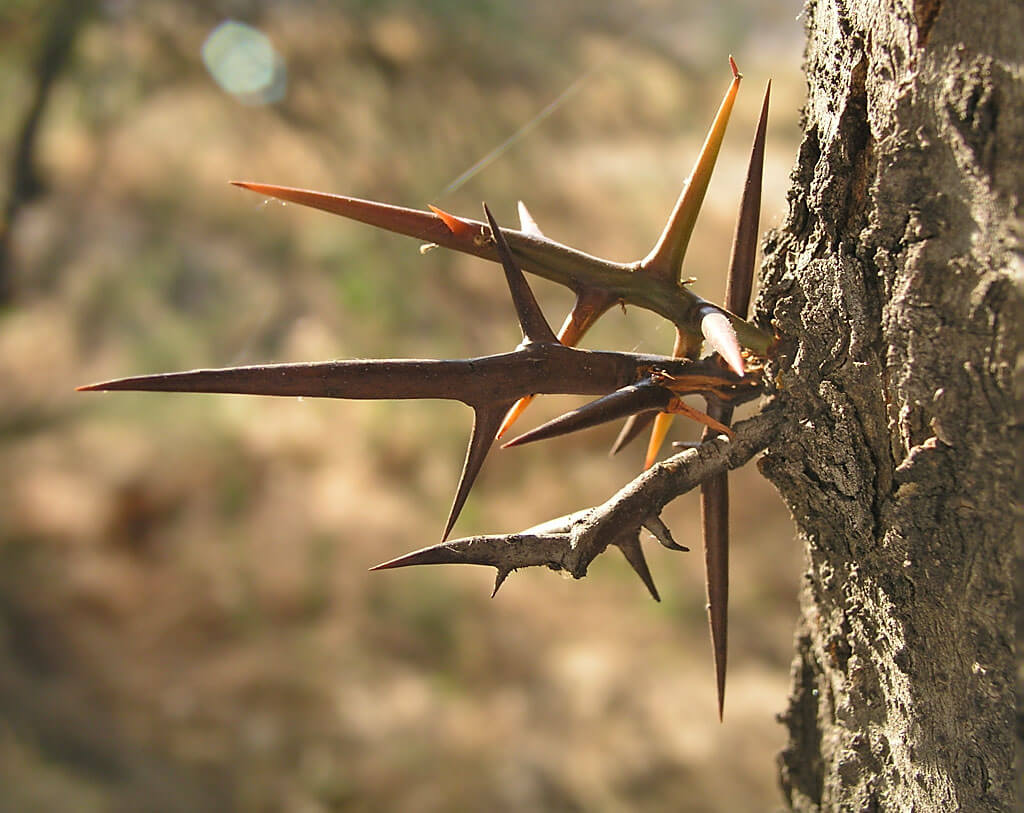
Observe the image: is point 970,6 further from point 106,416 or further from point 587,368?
point 106,416

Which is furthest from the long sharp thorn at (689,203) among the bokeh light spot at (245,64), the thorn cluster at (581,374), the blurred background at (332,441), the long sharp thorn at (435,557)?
the bokeh light spot at (245,64)

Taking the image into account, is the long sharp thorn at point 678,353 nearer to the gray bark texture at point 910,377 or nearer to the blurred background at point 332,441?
the gray bark texture at point 910,377

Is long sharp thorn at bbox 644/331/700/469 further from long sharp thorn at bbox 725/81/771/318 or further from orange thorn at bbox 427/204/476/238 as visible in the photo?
orange thorn at bbox 427/204/476/238

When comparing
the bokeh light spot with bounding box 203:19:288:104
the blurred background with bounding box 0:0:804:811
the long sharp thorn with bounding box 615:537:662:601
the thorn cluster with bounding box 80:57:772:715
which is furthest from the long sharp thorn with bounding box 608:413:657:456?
the bokeh light spot with bounding box 203:19:288:104

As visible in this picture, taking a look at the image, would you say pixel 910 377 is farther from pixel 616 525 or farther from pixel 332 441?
pixel 332 441

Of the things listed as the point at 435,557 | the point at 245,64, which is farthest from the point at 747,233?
the point at 245,64

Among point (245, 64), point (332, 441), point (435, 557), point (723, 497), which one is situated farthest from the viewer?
point (245, 64)
